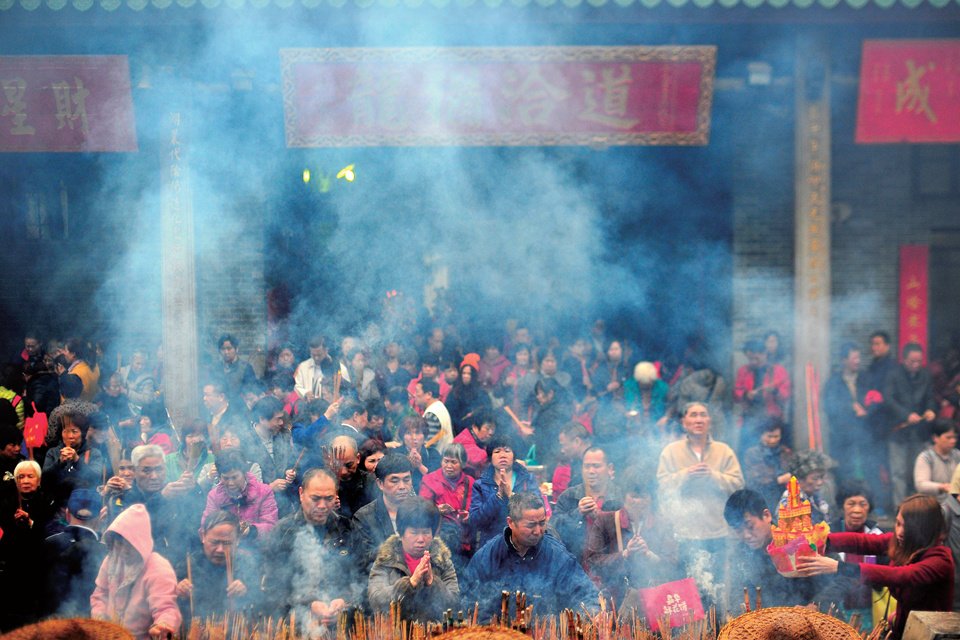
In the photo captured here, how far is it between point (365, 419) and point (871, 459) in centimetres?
379

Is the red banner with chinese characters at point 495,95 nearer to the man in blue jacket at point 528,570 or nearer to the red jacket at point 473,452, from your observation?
the red jacket at point 473,452

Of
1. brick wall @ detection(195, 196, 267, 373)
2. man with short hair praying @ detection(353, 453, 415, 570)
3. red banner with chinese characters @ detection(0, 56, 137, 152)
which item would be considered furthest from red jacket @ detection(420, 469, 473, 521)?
red banner with chinese characters @ detection(0, 56, 137, 152)

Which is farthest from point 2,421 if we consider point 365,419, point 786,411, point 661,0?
point 786,411

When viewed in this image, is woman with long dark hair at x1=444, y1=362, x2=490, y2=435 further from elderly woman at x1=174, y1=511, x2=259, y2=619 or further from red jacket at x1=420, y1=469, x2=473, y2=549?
elderly woman at x1=174, y1=511, x2=259, y2=619

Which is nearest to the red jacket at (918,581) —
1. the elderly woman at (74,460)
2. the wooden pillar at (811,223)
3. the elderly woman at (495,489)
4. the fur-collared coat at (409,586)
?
the elderly woman at (495,489)

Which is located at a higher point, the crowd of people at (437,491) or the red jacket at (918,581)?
the crowd of people at (437,491)

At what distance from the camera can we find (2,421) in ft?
18.7

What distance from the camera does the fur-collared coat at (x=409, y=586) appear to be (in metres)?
3.97

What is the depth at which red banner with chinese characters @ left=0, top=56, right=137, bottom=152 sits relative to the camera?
22.0 ft

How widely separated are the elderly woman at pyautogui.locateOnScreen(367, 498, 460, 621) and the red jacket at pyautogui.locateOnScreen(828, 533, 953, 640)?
1806 millimetres

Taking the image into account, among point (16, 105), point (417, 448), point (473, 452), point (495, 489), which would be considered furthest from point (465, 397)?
point (16, 105)

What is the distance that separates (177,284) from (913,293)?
602 centimetres

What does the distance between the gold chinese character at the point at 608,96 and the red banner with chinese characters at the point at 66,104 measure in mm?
3286

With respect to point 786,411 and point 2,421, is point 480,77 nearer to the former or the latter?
point 786,411
